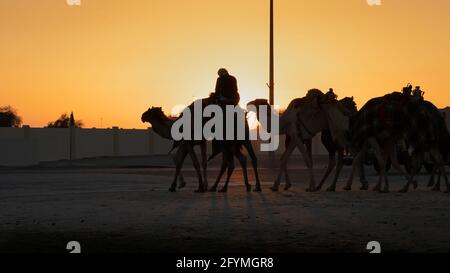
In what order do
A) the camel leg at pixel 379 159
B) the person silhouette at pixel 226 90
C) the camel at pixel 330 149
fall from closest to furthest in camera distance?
1. the person silhouette at pixel 226 90
2. the camel leg at pixel 379 159
3. the camel at pixel 330 149

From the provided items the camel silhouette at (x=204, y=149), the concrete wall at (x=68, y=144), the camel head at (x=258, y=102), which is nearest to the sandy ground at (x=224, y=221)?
the camel silhouette at (x=204, y=149)

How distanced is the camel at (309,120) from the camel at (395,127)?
48 centimetres

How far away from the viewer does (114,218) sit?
14195 mm

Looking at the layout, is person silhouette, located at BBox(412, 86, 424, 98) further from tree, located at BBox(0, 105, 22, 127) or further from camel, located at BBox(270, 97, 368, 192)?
tree, located at BBox(0, 105, 22, 127)

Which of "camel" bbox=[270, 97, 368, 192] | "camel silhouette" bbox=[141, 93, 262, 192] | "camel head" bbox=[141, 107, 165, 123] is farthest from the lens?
"camel head" bbox=[141, 107, 165, 123]

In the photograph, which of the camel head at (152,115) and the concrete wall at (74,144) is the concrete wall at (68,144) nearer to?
the concrete wall at (74,144)

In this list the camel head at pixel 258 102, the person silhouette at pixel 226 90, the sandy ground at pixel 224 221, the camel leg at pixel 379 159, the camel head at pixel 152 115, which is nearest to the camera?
the sandy ground at pixel 224 221

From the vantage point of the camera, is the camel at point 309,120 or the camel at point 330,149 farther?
the camel at point 330,149

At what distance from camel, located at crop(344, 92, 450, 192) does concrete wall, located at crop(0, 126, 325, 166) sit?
27253 mm

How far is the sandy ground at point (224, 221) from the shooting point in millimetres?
11016

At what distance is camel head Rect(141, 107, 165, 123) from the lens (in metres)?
22.0

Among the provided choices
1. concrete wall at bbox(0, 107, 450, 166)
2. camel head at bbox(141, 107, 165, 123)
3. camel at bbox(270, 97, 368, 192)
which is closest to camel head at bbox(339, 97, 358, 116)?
camel at bbox(270, 97, 368, 192)

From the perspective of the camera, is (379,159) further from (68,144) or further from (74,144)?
(74,144)
